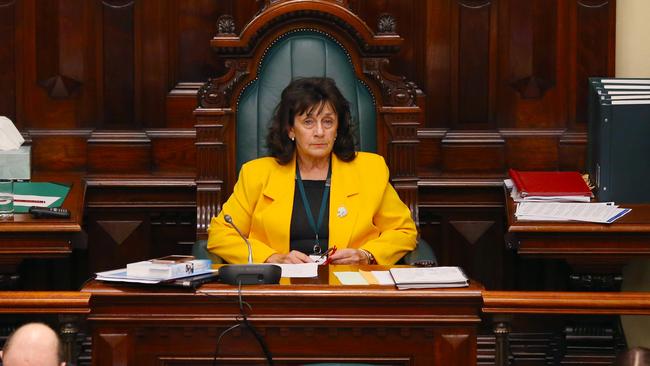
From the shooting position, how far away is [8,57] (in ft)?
15.4

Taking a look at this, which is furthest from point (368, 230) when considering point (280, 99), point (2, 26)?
point (2, 26)

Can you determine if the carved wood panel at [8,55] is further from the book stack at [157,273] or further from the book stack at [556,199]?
the book stack at [556,199]

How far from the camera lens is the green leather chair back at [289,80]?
4332 millimetres

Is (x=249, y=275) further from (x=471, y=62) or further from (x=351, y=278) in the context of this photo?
(x=471, y=62)

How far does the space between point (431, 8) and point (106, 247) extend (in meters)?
1.69

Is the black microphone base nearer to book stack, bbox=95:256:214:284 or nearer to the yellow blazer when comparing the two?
book stack, bbox=95:256:214:284

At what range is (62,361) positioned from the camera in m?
2.41

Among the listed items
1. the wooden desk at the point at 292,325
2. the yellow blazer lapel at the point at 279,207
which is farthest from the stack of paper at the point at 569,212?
the wooden desk at the point at 292,325

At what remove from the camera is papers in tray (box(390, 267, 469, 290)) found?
2930 mm

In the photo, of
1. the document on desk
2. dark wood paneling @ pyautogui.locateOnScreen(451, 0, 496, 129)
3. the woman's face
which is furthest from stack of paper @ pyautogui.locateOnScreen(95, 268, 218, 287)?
dark wood paneling @ pyautogui.locateOnScreen(451, 0, 496, 129)

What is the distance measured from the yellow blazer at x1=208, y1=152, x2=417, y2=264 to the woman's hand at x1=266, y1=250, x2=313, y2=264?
133 mm

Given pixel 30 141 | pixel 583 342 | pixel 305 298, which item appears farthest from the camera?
pixel 30 141

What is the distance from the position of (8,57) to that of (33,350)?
2.57m

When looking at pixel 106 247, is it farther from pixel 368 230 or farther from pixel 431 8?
pixel 431 8
